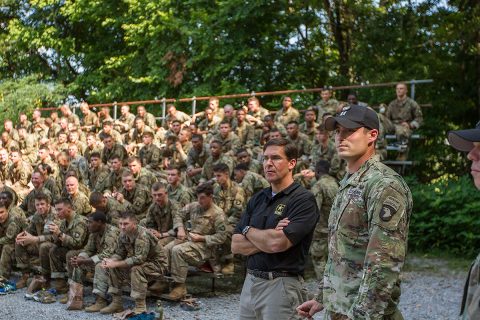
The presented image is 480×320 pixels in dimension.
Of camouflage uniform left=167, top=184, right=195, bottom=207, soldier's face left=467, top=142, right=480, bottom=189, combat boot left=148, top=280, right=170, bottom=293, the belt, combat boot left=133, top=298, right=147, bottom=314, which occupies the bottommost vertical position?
combat boot left=133, top=298, right=147, bottom=314

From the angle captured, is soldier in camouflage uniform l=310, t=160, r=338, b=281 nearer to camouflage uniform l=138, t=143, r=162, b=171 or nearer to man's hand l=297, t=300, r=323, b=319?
camouflage uniform l=138, t=143, r=162, b=171

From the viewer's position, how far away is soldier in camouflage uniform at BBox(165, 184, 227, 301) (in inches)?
320

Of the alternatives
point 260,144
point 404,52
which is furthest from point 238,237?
point 404,52

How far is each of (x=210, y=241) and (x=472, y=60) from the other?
817cm

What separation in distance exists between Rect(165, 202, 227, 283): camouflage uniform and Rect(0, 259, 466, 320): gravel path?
48 cm

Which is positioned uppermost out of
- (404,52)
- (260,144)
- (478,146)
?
(404,52)

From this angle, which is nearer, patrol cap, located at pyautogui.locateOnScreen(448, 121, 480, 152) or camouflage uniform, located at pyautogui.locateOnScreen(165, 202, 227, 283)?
patrol cap, located at pyautogui.locateOnScreen(448, 121, 480, 152)

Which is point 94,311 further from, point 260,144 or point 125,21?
point 125,21

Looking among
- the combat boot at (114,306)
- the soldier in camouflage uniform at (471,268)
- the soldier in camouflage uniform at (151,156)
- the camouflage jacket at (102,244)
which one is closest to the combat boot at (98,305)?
the combat boot at (114,306)

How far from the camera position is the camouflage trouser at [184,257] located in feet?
26.6

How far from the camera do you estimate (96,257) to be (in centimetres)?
823

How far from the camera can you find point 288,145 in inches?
166

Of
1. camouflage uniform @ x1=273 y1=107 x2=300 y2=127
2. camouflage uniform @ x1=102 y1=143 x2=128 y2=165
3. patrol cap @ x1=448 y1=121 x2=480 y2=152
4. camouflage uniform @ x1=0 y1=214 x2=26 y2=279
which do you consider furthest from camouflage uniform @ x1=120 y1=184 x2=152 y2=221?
patrol cap @ x1=448 y1=121 x2=480 y2=152

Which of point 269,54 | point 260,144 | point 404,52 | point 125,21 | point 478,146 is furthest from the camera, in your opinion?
point 125,21
